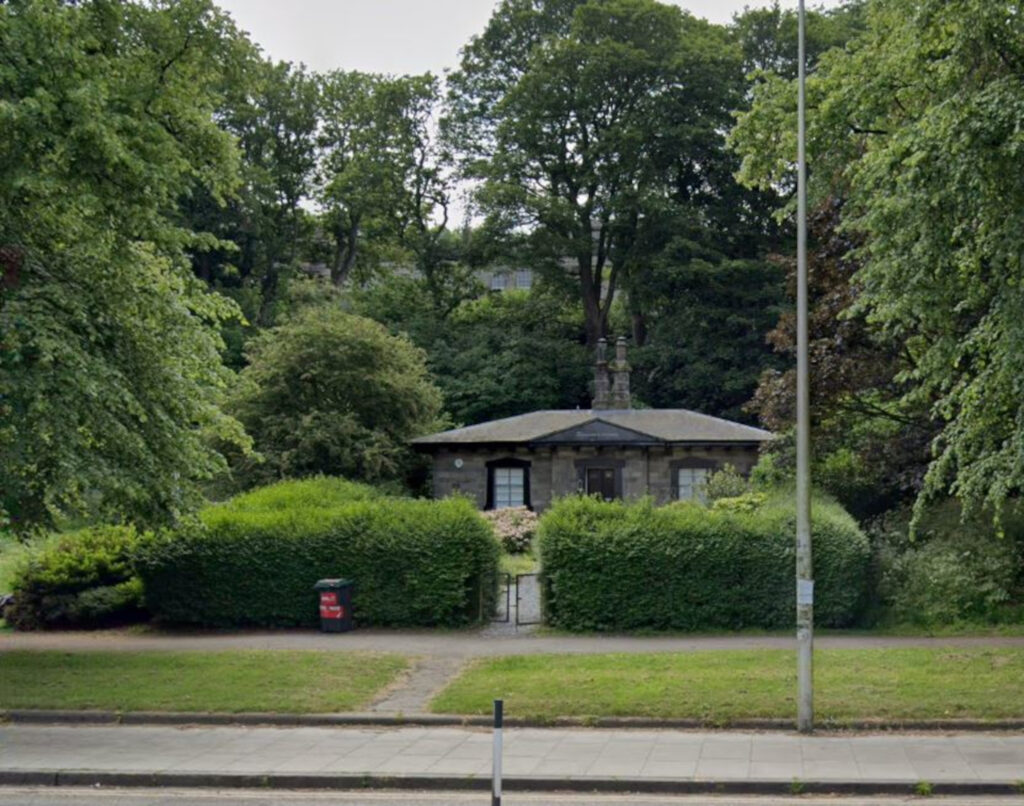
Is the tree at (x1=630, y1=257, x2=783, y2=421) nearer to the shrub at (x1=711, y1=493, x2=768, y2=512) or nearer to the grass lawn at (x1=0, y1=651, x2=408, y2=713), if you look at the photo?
the shrub at (x1=711, y1=493, x2=768, y2=512)

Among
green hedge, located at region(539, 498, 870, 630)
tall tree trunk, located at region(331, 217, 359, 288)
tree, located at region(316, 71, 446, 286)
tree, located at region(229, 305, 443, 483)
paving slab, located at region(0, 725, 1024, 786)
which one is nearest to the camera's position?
paving slab, located at region(0, 725, 1024, 786)

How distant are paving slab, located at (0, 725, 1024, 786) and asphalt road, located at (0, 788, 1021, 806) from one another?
298 mm

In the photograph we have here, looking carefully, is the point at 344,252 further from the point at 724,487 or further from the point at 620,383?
the point at 724,487

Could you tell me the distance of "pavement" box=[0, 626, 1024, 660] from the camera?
20.3 metres

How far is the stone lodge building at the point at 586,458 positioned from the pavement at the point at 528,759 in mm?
23426

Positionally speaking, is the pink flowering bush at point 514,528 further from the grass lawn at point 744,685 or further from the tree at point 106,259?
the grass lawn at point 744,685

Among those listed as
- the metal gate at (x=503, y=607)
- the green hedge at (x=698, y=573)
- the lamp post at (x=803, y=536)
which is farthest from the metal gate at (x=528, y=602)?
the lamp post at (x=803, y=536)

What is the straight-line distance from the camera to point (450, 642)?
70.3 ft

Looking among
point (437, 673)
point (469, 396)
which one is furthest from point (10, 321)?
point (469, 396)

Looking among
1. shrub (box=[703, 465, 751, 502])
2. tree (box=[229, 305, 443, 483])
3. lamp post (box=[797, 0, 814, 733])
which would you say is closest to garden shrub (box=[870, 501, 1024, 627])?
lamp post (box=[797, 0, 814, 733])

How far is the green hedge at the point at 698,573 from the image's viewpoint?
21906 mm

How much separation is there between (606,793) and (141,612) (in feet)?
46.1

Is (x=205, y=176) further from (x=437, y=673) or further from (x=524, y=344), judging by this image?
(x=524, y=344)

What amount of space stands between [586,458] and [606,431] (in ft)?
3.81
